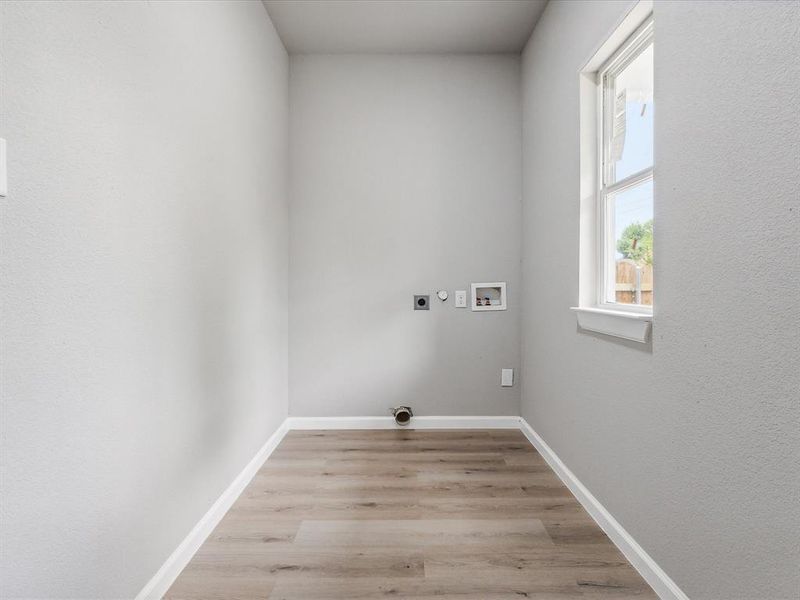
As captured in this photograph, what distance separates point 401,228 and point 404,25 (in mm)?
1270

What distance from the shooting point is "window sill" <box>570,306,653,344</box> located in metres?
1.37

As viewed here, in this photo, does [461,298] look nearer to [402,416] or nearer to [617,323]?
[402,416]

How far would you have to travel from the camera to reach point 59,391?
37.2 inches

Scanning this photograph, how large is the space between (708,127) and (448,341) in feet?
6.64

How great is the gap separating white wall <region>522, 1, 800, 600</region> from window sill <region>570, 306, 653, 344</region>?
5 centimetres

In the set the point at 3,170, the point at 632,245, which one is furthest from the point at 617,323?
the point at 3,170

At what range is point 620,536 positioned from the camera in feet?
5.07

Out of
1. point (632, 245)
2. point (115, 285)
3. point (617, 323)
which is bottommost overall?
point (617, 323)

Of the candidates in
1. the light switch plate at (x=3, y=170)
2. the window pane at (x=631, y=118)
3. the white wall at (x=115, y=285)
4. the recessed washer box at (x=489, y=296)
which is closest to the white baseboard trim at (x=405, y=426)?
the recessed washer box at (x=489, y=296)

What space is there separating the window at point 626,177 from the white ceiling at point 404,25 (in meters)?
0.94

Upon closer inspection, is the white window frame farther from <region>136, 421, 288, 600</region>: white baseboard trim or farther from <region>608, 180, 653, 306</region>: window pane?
<region>136, 421, 288, 600</region>: white baseboard trim

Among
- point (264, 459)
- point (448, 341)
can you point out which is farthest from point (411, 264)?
point (264, 459)

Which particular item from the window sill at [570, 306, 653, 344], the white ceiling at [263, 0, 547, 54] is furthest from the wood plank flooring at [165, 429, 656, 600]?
the white ceiling at [263, 0, 547, 54]

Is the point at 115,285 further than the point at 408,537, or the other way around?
the point at 408,537
